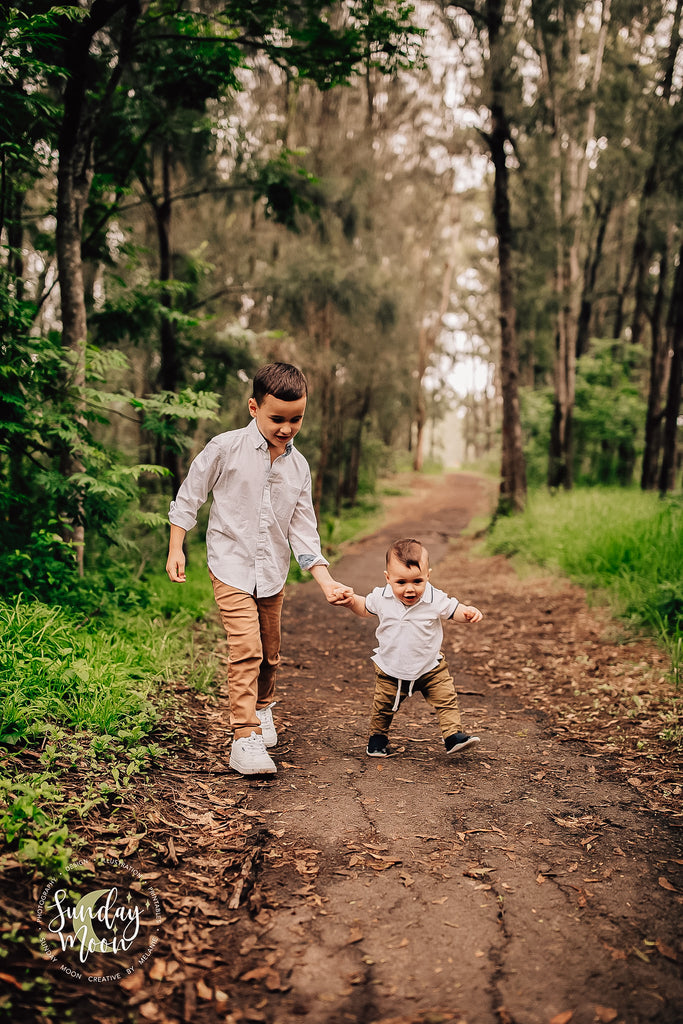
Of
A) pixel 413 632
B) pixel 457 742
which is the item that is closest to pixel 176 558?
pixel 413 632

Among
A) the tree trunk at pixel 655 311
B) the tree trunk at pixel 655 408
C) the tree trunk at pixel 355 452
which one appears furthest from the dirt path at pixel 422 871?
the tree trunk at pixel 355 452

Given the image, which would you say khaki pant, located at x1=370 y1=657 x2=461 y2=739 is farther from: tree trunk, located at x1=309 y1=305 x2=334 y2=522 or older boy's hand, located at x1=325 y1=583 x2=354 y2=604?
tree trunk, located at x1=309 y1=305 x2=334 y2=522

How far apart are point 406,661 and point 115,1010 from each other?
2068mm

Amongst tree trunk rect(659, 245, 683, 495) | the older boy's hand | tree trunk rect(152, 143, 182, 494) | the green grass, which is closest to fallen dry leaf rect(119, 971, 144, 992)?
the older boy's hand

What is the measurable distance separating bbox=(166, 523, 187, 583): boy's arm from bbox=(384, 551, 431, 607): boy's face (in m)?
1.03

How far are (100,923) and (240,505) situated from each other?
1911 millimetres

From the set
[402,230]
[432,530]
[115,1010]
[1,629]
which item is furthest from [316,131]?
[115,1010]

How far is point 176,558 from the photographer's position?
3.27 meters

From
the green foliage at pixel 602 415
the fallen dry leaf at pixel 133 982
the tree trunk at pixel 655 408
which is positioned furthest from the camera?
the green foliage at pixel 602 415

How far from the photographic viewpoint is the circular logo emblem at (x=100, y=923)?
6.66 ft

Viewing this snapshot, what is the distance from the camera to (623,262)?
2259 centimetres

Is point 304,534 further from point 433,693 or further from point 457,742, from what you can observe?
point 457,742

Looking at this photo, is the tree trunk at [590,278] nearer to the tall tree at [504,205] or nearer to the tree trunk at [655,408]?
the tree trunk at [655,408]

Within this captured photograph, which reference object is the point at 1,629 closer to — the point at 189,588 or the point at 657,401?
the point at 189,588
